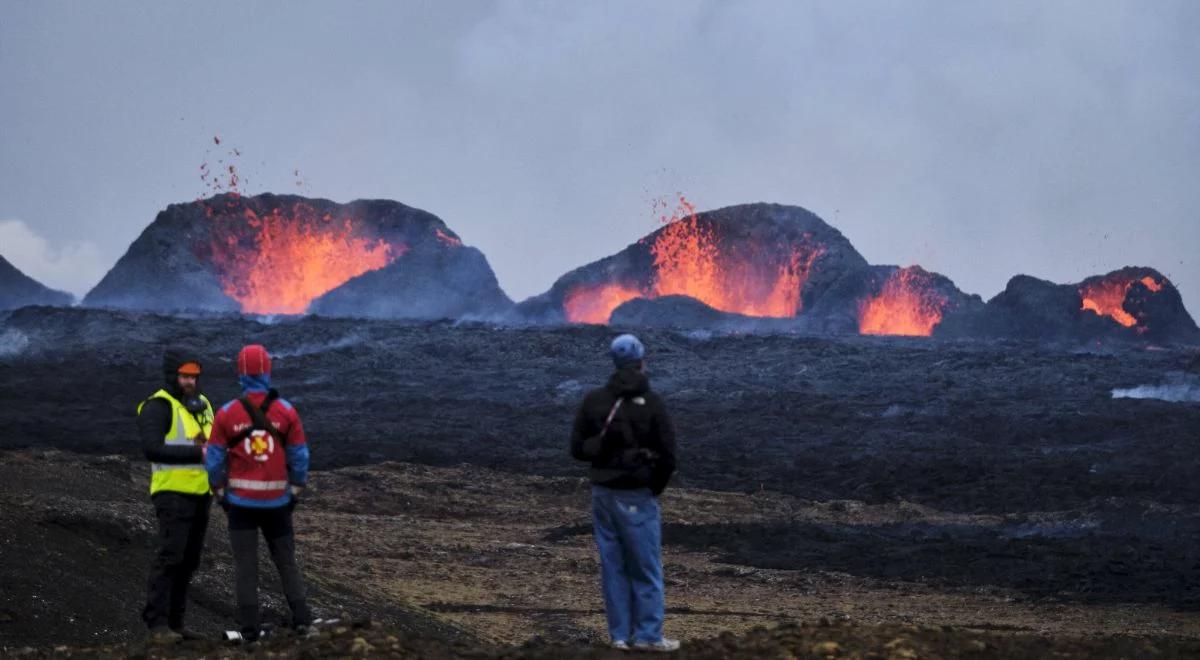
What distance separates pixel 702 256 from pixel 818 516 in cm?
7978

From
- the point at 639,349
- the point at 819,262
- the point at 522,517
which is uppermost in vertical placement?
the point at 819,262

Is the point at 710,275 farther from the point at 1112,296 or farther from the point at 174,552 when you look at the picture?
the point at 174,552

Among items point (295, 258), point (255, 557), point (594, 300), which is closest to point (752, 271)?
point (594, 300)

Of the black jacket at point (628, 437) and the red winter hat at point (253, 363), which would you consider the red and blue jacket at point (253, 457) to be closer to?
the red winter hat at point (253, 363)

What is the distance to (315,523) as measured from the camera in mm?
21469

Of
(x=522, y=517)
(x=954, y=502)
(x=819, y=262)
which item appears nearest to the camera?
(x=522, y=517)

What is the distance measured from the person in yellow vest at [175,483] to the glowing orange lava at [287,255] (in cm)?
9854

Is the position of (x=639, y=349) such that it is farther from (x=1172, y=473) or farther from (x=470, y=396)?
(x=470, y=396)

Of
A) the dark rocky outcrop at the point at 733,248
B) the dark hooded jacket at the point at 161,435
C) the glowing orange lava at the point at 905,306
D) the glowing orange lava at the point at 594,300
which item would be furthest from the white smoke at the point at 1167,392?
the glowing orange lava at the point at 594,300

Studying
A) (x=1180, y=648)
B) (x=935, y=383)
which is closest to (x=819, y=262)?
(x=935, y=383)

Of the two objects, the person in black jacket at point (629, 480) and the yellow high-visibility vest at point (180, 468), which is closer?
the person in black jacket at point (629, 480)

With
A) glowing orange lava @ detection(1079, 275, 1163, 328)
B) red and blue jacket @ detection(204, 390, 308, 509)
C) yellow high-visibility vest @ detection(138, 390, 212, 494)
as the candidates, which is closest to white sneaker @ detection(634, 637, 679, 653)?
red and blue jacket @ detection(204, 390, 308, 509)

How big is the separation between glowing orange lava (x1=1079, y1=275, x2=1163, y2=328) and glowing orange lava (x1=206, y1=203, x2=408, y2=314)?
5085cm

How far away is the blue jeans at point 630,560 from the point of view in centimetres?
763
